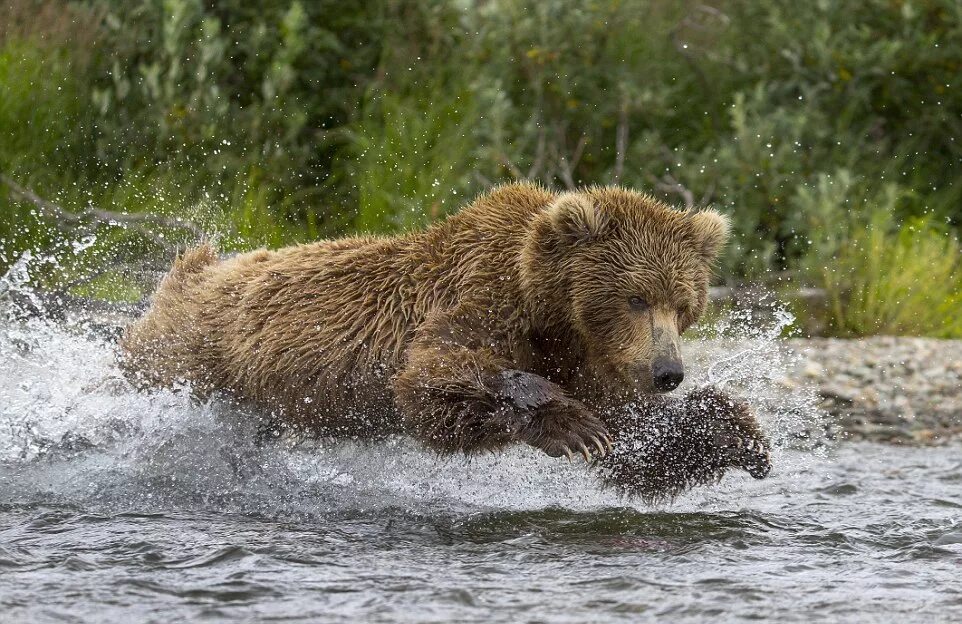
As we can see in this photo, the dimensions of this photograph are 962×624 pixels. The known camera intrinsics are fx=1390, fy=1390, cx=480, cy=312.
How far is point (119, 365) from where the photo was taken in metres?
6.85

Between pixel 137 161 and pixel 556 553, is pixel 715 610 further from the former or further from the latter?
pixel 137 161

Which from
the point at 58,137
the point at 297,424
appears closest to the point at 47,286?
the point at 58,137

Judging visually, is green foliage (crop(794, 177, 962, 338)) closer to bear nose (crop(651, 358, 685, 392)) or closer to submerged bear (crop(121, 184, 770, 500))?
submerged bear (crop(121, 184, 770, 500))

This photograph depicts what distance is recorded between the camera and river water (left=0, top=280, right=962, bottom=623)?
452 cm

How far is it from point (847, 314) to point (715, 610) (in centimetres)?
663

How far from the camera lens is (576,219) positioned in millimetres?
5645

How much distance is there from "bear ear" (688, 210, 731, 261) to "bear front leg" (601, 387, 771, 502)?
654 millimetres

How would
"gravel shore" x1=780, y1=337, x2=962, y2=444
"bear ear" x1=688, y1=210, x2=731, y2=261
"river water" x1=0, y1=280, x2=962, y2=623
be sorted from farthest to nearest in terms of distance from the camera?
"gravel shore" x1=780, y1=337, x2=962, y2=444, "bear ear" x1=688, y1=210, x2=731, y2=261, "river water" x1=0, y1=280, x2=962, y2=623

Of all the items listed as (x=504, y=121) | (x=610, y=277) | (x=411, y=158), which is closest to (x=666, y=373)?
(x=610, y=277)

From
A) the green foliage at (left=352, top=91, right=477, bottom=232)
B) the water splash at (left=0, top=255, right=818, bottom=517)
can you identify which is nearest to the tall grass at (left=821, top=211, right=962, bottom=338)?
the green foliage at (left=352, top=91, right=477, bottom=232)

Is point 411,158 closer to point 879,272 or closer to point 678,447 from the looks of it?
point 879,272

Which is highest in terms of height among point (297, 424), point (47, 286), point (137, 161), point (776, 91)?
point (776, 91)

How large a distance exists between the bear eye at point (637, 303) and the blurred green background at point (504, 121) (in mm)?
4607

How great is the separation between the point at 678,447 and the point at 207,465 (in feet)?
7.24
